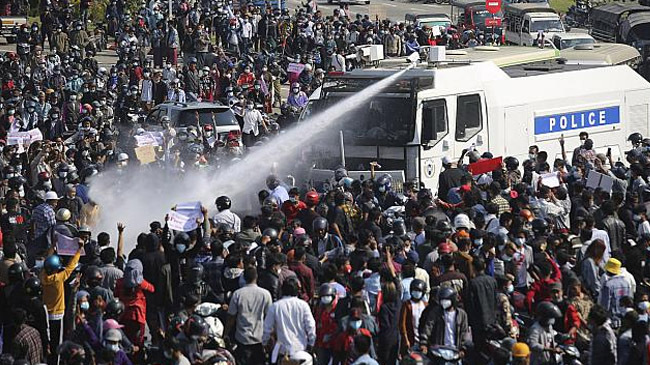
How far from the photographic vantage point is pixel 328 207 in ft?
55.8

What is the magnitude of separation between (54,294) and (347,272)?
3056mm

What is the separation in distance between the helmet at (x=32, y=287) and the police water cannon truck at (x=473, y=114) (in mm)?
7855

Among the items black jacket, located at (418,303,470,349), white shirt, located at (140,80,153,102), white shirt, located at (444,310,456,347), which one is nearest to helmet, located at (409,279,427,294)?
black jacket, located at (418,303,470,349)

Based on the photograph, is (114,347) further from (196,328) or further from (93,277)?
(93,277)

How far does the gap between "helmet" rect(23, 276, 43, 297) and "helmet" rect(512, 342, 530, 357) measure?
4802 millimetres

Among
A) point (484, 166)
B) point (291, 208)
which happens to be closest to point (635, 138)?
point (484, 166)

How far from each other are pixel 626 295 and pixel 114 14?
104ft

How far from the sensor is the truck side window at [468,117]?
2094 centimetres

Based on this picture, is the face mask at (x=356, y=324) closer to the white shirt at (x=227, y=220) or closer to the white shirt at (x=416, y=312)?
the white shirt at (x=416, y=312)

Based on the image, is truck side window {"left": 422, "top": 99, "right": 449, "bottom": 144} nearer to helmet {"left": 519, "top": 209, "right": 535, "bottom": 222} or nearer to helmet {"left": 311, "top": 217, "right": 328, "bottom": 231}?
helmet {"left": 519, "top": 209, "right": 535, "bottom": 222}

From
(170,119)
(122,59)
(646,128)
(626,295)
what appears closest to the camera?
(626,295)

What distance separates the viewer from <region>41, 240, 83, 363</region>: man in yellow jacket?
14.0 m

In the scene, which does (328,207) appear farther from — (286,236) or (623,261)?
(623,261)

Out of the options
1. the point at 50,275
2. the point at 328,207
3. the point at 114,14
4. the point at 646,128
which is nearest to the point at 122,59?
the point at 114,14
